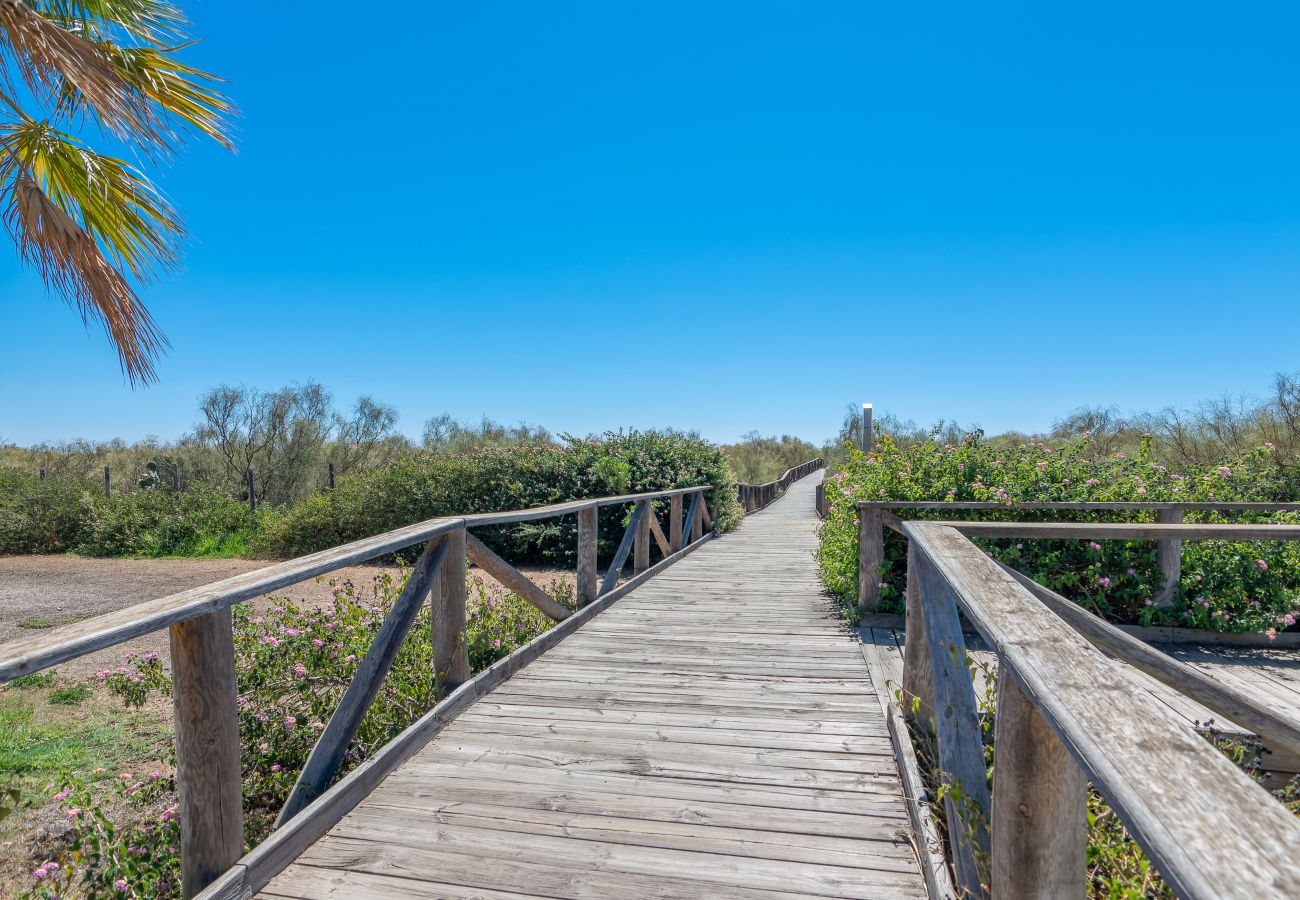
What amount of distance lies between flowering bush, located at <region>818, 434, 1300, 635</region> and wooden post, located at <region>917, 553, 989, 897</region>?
336 cm

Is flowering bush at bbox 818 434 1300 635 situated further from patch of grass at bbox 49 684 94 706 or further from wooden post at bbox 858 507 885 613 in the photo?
patch of grass at bbox 49 684 94 706

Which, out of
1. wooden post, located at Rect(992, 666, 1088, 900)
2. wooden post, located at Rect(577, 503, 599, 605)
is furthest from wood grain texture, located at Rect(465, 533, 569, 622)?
wooden post, located at Rect(992, 666, 1088, 900)

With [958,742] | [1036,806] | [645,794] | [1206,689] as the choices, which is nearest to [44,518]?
[645,794]

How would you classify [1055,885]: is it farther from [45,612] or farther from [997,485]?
[45,612]

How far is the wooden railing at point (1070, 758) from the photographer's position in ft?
2.31

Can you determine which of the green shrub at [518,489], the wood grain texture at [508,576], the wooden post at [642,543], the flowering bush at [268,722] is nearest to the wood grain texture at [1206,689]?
the wood grain texture at [508,576]

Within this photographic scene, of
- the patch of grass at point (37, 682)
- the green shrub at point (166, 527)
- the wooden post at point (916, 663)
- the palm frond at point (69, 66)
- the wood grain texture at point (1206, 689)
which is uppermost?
the palm frond at point (69, 66)

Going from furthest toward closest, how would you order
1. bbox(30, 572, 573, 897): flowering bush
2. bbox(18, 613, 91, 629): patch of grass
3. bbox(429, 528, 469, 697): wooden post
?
bbox(18, 613, 91, 629): patch of grass < bbox(429, 528, 469, 697): wooden post < bbox(30, 572, 573, 897): flowering bush

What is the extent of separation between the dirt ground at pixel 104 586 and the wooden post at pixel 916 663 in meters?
5.52

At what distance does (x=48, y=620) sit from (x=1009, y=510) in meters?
10.8

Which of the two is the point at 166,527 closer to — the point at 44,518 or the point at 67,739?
the point at 44,518

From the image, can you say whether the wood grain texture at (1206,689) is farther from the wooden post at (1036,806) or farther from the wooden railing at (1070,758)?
the wooden post at (1036,806)

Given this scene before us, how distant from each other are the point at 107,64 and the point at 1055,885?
20.5ft

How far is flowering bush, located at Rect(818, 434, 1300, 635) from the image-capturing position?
543cm
